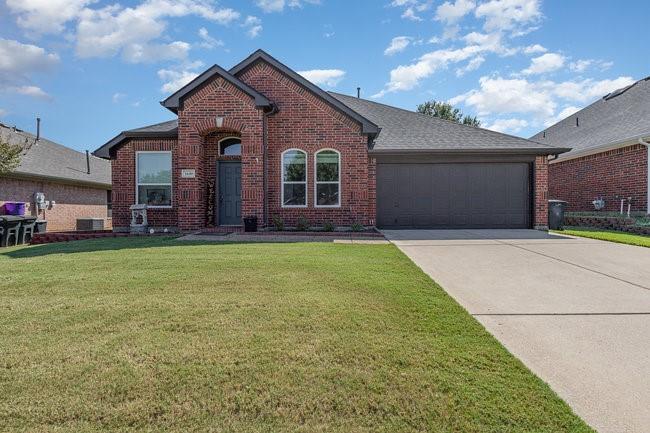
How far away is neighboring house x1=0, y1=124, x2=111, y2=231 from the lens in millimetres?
16016

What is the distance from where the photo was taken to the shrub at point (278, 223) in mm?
12070

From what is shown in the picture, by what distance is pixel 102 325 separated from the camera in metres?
3.54

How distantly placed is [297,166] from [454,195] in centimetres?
557

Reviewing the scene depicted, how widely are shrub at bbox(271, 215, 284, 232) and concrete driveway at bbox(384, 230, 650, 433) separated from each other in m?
4.63

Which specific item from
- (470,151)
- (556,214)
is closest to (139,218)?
(470,151)

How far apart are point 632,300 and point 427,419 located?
3.90m

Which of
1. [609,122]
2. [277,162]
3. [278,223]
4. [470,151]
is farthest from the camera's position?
[609,122]

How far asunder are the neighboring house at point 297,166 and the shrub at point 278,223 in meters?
0.10

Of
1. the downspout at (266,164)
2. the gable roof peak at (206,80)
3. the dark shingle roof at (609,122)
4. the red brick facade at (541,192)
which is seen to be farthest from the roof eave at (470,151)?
the gable roof peak at (206,80)

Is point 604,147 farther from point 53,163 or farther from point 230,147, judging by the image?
point 53,163

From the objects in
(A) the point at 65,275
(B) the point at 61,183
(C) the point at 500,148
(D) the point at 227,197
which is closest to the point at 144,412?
(A) the point at 65,275

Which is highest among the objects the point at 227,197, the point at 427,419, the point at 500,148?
the point at 500,148

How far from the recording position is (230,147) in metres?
12.8

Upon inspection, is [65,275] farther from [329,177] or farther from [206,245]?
[329,177]
